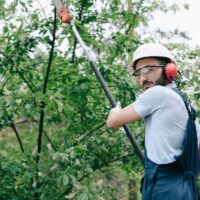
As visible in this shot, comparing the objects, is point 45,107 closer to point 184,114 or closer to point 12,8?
point 12,8

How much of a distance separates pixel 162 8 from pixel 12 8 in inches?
108

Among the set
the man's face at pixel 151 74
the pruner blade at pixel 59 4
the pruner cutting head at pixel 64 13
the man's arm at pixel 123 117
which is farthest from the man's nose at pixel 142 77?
the pruner blade at pixel 59 4

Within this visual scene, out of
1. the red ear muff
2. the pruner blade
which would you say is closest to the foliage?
the pruner blade

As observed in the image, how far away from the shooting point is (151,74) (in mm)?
2984

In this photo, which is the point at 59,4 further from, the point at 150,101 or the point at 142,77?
the point at 150,101

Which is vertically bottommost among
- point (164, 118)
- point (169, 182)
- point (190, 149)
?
point (169, 182)

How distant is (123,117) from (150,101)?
0.20 meters

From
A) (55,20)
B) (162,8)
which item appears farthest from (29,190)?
(162,8)

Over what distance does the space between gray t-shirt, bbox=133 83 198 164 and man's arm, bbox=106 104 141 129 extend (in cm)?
3

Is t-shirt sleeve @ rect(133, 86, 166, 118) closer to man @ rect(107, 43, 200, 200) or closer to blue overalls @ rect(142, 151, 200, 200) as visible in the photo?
man @ rect(107, 43, 200, 200)

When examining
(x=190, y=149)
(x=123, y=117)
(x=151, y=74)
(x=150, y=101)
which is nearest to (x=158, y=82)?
(x=151, y=74)

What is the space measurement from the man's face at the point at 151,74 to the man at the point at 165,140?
0.09 metres

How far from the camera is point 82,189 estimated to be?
12.3 ft

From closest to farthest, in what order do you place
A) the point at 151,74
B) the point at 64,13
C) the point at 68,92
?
the point at 151,74 → the point at 64,13 → the point at 68,92
